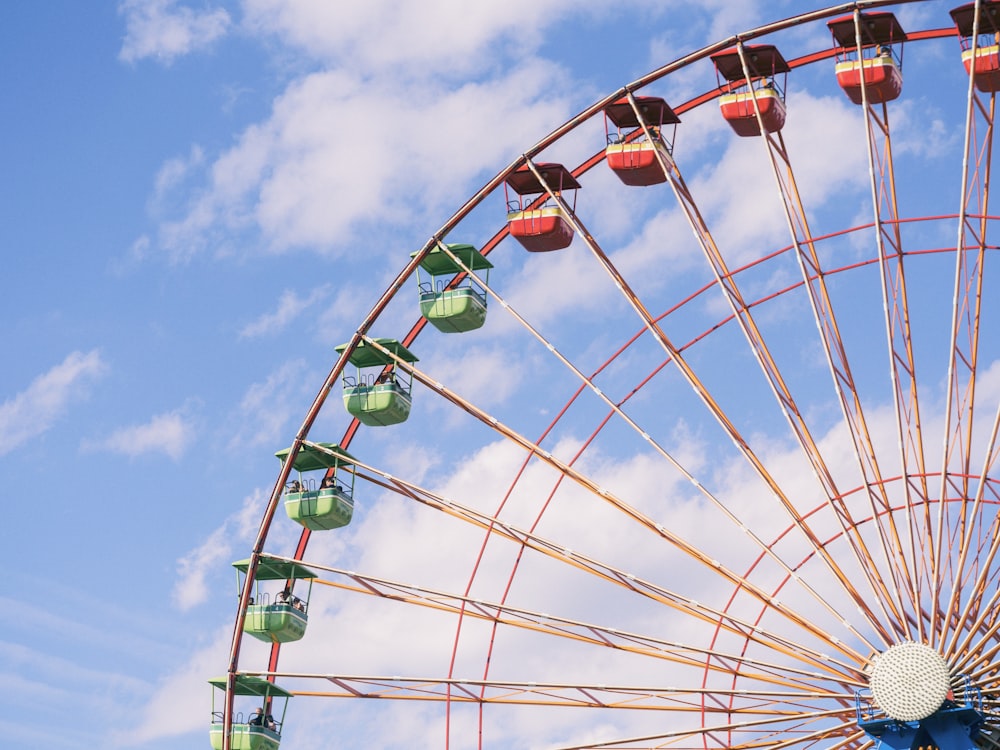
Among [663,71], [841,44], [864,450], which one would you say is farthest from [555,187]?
[864,450]

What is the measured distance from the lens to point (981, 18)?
29.2 meters

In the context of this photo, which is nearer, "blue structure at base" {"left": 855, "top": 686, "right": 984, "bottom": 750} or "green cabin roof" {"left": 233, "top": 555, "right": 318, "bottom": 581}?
"blue structure at base" {"left": 855, "top": 686, "right": 984, "bottom": 750}

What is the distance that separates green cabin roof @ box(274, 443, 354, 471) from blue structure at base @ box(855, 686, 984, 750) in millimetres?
10254

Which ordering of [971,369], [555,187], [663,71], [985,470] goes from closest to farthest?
[985,470]
[971,369]
[663,71]
[555,187]

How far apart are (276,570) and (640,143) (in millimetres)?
9169

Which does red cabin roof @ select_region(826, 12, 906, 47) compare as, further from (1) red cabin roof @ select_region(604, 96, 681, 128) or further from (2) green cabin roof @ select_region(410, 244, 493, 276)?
(2) green cabin roof @ select_region(410, 244, 493, 276)

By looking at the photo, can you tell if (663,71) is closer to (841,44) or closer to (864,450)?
(841,44)

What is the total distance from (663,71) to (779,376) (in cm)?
494

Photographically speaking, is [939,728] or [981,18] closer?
[939,728]

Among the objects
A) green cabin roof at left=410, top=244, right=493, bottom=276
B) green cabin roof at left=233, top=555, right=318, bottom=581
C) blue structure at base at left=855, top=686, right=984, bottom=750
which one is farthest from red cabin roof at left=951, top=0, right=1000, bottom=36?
green cabin roof at left=233, top=555, right=318, bottom=581

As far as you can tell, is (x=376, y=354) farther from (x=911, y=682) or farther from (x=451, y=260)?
(x=911, y=682)

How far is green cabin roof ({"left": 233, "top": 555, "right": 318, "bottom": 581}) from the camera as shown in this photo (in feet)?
108

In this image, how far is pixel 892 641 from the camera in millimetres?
26891

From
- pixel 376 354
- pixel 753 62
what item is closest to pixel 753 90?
pixel 753 62
